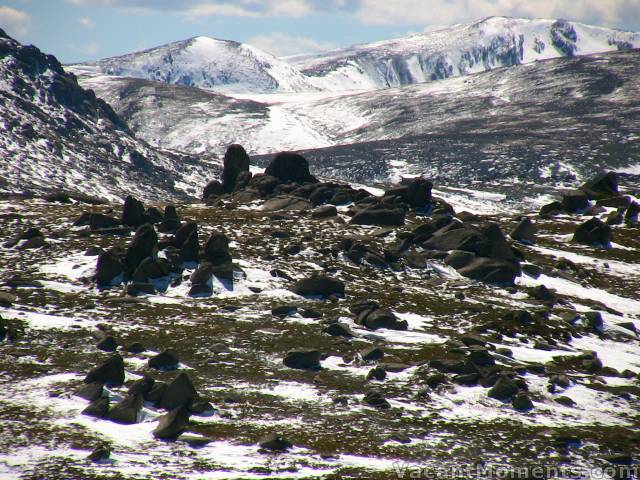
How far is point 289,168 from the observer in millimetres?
66312

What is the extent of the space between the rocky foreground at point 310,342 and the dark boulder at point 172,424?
0.07m

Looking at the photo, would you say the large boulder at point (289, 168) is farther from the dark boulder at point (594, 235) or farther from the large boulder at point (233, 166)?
the dark boulder at point (594, 235)

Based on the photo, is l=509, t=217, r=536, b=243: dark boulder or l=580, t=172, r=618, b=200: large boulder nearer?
l=509, t=217, r=536, b=243: dark boulder

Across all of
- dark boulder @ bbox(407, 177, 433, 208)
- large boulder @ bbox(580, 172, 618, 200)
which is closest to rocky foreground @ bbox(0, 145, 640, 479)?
dark boulder @ bbox(407, 177, 433, 208)

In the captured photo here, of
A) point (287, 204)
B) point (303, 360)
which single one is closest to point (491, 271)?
point (287, 204)

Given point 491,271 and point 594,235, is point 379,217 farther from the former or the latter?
point 594,235

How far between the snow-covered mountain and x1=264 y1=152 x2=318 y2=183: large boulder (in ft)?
180

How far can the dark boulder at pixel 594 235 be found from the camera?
56562 millimetres

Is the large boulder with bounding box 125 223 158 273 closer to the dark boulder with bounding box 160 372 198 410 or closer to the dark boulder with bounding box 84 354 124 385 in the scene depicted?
the dark boulder with bounding box 84 354 124 385

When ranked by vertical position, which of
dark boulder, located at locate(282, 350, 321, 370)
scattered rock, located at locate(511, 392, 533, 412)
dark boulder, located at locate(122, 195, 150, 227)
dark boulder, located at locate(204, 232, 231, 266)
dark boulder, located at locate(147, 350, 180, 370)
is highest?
dark boulder, located at locate(122, 195, 150, 227)

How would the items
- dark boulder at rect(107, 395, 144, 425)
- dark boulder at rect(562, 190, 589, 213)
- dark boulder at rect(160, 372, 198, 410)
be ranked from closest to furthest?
dark boulder at rect(107, 395, 144, 425) → dark boulder at rect(160, 372, 198, 410) → dark boulder at rect(562, 190, 589, 213)

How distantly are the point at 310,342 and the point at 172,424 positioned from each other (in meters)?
11.6

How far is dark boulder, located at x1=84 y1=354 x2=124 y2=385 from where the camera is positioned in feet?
79.0

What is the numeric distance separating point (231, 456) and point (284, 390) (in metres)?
6.06
